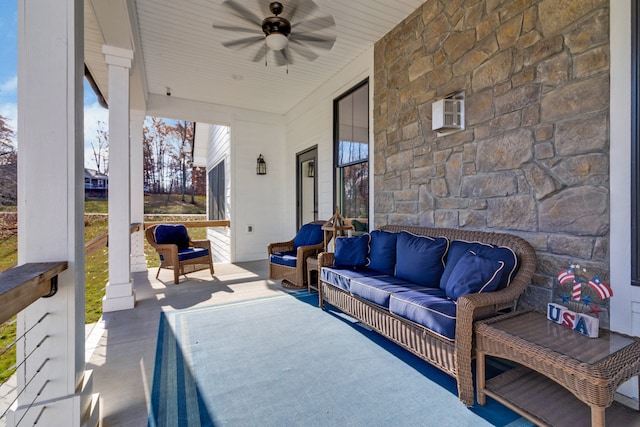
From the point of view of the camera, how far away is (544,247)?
7.25 ft

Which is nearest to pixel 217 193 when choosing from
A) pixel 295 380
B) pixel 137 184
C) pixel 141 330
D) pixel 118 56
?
pixel 137 184

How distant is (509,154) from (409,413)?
6.66ft

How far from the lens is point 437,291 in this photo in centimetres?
237

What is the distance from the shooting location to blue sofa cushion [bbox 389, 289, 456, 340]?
6.13 ft

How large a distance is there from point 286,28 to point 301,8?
1.06 ft

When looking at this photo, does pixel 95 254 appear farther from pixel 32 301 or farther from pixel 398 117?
pixel 398 117

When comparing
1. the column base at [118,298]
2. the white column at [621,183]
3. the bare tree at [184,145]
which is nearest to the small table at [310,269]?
the column base at [118,298]

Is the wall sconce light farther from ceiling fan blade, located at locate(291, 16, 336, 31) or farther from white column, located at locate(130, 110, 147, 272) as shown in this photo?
ceiling fan blade, located at locate(291, 16, 336, 31)

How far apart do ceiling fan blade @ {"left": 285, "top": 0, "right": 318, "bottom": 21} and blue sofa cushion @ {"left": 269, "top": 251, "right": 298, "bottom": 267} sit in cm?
280

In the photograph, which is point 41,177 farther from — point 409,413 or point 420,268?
point 420,268

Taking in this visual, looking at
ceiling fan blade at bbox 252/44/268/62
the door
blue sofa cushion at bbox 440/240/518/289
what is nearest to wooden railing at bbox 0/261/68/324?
blue sofa cushion at bbox 440/240/518/289

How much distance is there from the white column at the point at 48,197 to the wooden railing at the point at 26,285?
76 millimetres

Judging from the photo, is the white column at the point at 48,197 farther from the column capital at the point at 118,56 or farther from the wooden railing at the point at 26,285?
the column capital at the point at 118,56

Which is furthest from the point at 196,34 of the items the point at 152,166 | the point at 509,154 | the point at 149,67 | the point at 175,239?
the point at 152,166
